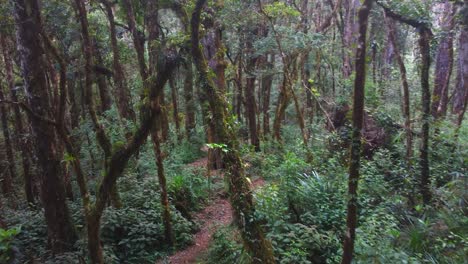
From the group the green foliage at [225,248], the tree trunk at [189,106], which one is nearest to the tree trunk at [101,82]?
the tree trunk at [189,106]

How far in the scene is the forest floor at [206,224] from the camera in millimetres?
8562

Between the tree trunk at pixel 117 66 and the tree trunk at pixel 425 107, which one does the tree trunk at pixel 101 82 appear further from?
the tree trunk at pixel 425 107

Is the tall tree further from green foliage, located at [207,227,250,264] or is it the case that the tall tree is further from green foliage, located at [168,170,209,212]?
green foliage, located at [168,170,209,212]

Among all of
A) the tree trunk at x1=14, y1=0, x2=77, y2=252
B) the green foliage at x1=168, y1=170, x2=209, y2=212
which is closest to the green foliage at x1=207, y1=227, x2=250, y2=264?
the green foliage at x1=168, y1=170, x2=209, y2=212

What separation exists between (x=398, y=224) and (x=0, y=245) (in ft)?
21.9

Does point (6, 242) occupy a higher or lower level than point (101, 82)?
lower

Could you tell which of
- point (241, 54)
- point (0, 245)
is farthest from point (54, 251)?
point (241, 54)

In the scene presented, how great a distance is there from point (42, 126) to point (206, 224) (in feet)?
17.0

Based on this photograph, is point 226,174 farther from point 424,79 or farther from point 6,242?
point 424,79

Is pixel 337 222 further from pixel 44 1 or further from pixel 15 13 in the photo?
Answer: pixel 44 1

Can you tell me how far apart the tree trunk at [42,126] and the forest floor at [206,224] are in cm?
229

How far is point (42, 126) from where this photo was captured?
707 centimetres

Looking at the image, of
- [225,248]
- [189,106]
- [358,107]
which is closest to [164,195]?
[225,248]

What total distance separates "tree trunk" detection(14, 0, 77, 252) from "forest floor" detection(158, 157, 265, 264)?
2.29 meters
